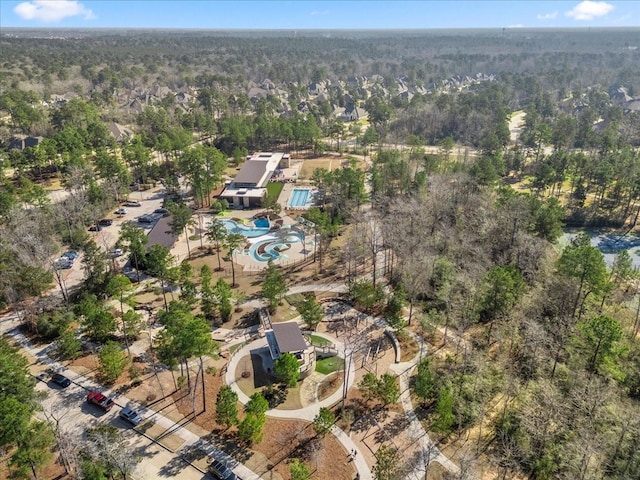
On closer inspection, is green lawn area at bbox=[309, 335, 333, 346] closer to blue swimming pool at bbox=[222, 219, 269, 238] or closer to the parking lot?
blue swimming pool at bbox=[222, 219, 269, 238]

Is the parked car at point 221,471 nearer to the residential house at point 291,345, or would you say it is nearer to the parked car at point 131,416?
the parked car at point 131,416

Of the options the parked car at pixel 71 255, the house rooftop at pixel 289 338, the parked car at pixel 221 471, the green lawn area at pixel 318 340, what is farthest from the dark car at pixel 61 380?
the parked car at pixel 71 255

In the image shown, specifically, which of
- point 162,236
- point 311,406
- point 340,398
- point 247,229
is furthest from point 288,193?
point 311,406

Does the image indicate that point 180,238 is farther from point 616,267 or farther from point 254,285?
point 616,267

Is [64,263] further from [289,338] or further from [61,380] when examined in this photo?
[289,338]

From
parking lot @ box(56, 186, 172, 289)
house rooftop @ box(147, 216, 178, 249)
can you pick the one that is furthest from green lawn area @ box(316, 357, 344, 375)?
parking lot @ box(56, 186, 172, 289)

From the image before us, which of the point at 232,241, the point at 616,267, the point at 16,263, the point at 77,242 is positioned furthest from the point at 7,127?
the point at 616,267
